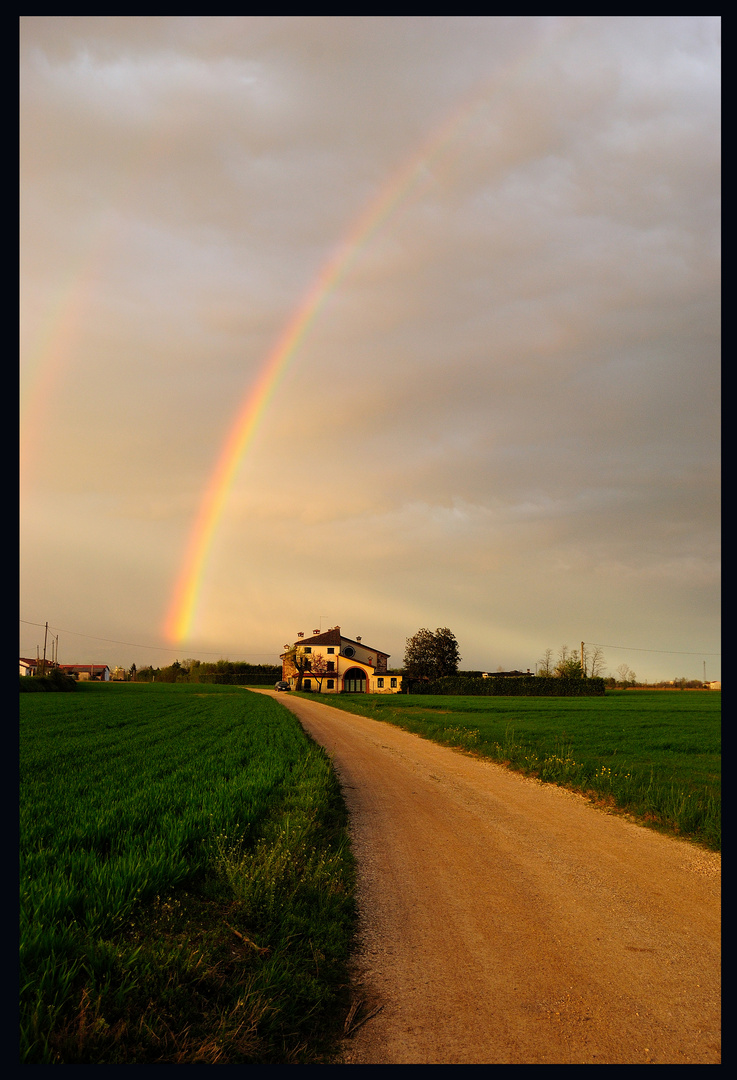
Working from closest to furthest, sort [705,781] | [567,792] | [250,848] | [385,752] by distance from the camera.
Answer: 1. [250,848]
2. [567,792]
3. [705,781]
4. [385,752]

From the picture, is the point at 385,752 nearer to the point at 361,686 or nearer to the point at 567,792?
the point at 567,792

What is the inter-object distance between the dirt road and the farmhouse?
98403 mm

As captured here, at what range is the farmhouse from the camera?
357ft

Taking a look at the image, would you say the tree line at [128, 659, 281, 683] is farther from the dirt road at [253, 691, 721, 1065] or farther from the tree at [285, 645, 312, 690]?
the dirt road at [253, 691, 721, 1065]

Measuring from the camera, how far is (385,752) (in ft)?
72.2

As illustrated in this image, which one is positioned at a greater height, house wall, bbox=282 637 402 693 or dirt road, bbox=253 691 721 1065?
dirt road, bbox=253 691 721 1065

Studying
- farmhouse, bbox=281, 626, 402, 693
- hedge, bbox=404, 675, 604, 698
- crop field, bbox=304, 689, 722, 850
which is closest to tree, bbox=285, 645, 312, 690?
farmhouse, bbox=281, 626, 402, 693

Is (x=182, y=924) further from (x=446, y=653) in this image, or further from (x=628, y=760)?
(x=446, y=653)

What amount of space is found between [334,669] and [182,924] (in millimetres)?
106679

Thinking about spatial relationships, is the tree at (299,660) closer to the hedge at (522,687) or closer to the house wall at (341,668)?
the house wall at (341,668)

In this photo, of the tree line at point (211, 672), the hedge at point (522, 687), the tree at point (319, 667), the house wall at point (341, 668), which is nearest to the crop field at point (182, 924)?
the hedge at point (522, 687)

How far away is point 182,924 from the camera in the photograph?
6.10 meters

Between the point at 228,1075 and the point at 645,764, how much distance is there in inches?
684
